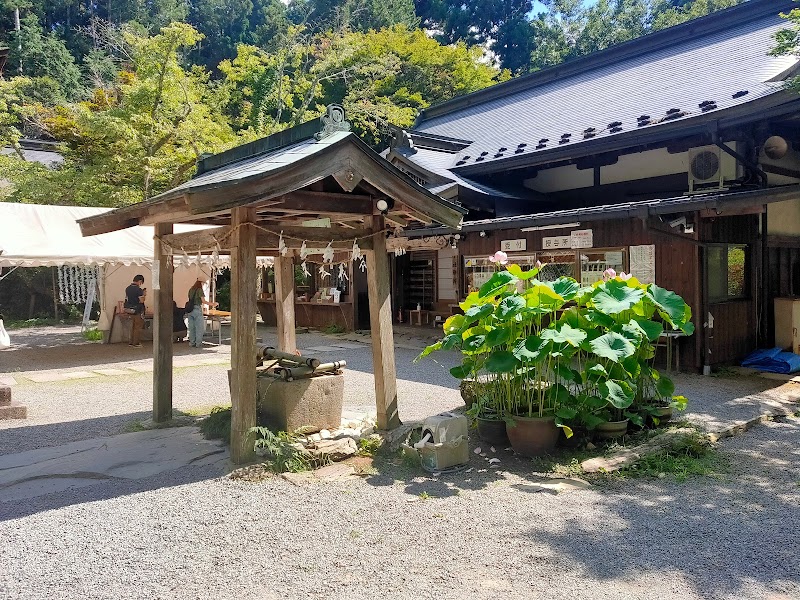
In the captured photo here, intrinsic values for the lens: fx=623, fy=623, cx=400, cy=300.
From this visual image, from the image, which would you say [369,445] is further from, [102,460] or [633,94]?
[633,94]

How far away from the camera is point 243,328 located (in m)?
5.08

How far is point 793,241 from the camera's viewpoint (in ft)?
34.8

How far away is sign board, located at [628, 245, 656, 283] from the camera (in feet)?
31.4

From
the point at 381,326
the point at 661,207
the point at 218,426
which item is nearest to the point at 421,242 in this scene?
the point at 661,207

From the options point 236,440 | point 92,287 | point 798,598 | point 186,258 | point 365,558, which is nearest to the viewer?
point 798,598

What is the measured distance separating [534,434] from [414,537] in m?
1.86

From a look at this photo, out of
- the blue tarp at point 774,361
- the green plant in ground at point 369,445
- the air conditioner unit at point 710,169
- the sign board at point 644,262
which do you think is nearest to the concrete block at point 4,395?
the green plant in ground at point 369,445

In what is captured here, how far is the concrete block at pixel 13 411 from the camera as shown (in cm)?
719

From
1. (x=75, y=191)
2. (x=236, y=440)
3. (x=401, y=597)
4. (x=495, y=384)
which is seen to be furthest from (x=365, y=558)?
(x=75, y=191)

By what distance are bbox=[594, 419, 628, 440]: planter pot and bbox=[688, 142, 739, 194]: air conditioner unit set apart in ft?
18.5

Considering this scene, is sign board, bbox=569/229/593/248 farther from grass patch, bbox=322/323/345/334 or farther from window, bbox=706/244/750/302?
grass patch, bbox=322/323/345/334

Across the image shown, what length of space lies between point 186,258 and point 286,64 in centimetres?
1646

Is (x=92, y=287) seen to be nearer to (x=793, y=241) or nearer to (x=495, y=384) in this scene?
(x=495, y=384)

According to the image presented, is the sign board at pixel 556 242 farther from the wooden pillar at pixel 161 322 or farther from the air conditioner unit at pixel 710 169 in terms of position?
the wooden pillar at pixel 161 322
